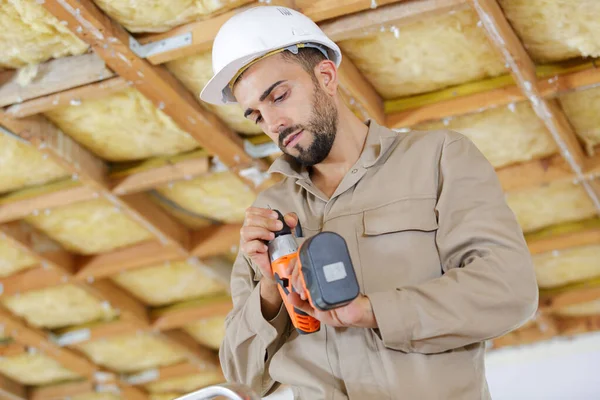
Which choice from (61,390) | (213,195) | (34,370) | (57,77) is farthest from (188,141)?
(61,390)

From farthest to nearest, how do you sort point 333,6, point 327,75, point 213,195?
point 213,195
point 333,6
point 327,75

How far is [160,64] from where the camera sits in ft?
10.5

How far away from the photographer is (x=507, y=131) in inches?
148

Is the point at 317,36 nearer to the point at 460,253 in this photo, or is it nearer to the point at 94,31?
the point at 460,253

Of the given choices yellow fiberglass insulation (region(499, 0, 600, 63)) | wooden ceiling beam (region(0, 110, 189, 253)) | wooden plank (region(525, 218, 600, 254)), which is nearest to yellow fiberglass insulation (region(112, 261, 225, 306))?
wooden ceiling beam (region(0, 110, 189, 253))

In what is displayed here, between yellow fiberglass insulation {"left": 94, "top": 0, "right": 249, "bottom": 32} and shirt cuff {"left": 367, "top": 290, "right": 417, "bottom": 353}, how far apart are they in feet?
6.20

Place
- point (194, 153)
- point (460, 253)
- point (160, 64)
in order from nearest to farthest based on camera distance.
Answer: point (460, 253), point (160, 64), point (194, 153)

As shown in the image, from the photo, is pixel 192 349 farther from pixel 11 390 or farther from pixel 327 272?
pixel 327 272

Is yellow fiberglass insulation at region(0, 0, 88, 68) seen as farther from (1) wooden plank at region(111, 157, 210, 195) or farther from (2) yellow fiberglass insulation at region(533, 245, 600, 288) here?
(2) yellow fiberglass insulation at region(533, 245, 600, 288)

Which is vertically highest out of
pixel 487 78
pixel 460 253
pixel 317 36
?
pixel 487 78

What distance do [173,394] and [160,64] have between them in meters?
4.02

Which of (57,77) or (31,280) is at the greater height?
(57,77)

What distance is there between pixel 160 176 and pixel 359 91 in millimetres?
1201

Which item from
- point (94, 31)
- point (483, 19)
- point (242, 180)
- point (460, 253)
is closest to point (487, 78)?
point (483, 19)
